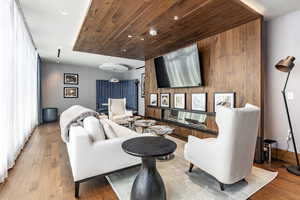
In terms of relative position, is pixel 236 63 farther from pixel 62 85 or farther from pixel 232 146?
pixel 62 85

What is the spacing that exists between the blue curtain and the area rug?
6045mm

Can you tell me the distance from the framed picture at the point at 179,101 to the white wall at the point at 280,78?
6.08 ft

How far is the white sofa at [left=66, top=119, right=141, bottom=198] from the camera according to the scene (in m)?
1.66

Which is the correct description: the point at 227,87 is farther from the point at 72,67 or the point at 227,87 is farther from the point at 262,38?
the point at 72,67

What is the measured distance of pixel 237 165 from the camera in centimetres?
172

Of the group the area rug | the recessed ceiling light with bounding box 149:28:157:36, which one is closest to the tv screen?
the recessed ceiling light with bounding box 149:28:157:36

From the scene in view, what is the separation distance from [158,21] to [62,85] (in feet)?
20.8

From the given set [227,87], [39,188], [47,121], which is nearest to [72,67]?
[47,121]

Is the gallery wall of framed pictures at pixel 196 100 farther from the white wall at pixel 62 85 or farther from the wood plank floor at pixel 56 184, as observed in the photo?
the white wall at pixel 62 85

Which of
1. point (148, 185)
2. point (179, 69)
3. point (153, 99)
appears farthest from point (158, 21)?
point (153, 99)

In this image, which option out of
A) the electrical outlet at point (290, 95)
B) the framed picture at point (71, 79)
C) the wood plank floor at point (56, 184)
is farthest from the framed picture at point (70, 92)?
the electrical outlet at point (290, 95)

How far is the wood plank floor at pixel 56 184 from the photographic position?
168cm

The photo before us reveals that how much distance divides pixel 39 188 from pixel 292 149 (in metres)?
3.97

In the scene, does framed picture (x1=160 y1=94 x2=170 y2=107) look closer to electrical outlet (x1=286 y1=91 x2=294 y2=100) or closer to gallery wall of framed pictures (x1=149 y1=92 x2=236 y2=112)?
gallery wall of framed pictures (x1=149 y1=92 x2=236 y2=112)
